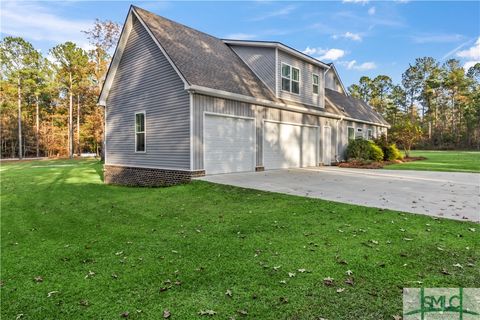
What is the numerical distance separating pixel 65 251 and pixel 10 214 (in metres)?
4.49

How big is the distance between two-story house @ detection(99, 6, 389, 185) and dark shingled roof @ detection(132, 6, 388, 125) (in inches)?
2.5

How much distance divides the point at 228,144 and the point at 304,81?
6998 millimetres

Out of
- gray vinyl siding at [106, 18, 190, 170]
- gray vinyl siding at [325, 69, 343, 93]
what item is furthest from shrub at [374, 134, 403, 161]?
gray vinyl siding at [106, 18, 190, 170]

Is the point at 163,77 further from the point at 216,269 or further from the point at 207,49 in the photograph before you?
the point at 216,269

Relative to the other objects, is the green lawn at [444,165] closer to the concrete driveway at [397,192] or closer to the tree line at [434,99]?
the concrete driveway at [397,192]

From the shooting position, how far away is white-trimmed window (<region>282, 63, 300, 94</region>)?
1484 cm

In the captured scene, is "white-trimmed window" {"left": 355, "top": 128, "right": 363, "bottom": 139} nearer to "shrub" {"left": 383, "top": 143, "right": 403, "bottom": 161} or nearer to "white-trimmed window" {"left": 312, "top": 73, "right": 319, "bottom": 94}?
"shrub" {"left": 383, "top": 143, "right": 403, "bottom": 161}

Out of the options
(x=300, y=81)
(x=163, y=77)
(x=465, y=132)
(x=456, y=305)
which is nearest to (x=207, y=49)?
(x=163, y=77)

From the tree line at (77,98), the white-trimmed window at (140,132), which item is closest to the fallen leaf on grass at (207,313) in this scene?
the white-trimmed window at (140,132)

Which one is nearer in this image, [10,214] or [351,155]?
[10,214]

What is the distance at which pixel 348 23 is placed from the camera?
1938 centimetres

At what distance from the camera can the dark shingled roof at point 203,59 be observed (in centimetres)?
1112

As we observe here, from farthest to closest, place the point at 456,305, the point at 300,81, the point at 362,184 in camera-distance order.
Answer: the point at 300,81
the point at 362,184
the point at 456,305

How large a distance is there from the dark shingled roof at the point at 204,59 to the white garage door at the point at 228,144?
1.23 meters
